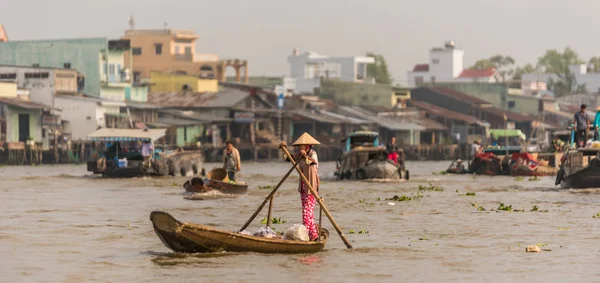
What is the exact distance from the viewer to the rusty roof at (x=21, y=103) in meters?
Answer: 60.4

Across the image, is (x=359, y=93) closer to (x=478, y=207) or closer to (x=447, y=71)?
(x=447, y=71)

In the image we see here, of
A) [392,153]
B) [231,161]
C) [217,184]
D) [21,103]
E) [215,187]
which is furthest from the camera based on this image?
[21,103]

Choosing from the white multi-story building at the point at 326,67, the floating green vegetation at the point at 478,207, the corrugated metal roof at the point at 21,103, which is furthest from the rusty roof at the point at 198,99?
the floating green vegetation at the point at 478,207

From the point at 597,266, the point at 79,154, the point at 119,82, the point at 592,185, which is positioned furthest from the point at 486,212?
the point at 119,82

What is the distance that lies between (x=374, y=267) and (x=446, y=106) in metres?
80.0

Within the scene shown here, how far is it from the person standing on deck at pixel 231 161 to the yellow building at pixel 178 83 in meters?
54.3

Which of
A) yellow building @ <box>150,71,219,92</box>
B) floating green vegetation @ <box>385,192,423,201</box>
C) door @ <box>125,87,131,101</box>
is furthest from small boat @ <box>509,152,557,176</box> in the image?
yellow building @ <box>150,71,219,92</box>

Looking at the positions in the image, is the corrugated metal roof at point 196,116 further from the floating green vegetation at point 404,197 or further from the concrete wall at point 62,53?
the floating green vegetation at point 404,197

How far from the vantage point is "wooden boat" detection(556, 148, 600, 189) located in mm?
31594

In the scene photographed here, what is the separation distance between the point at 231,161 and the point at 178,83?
186 ft

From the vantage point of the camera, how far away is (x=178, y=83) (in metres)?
84.6

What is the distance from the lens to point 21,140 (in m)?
62.5

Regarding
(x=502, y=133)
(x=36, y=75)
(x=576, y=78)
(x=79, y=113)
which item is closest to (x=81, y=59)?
(x=36, y=75)

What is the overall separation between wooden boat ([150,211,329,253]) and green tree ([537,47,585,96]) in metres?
104
